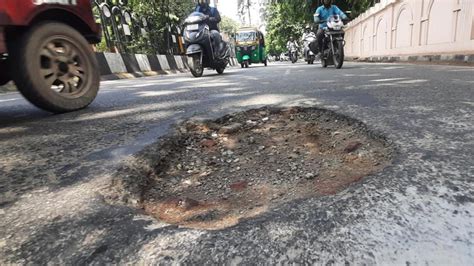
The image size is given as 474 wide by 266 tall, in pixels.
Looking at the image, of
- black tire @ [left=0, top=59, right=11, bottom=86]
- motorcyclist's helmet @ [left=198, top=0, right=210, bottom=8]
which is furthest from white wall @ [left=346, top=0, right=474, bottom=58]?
black tire @ [left=0, top=59, right=11, bottom=86]

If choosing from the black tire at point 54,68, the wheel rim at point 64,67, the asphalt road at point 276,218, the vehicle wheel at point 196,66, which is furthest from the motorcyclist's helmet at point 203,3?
the asphalt road at point 276,218

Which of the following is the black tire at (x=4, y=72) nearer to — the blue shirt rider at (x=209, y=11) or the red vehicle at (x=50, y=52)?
the red vehicle at (x=50, y=52)

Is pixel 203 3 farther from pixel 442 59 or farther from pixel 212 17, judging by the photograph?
pixel 442 59

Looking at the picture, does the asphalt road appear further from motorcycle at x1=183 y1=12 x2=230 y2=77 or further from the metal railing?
the metal railing

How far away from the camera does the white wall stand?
735 cm

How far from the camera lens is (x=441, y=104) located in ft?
7.55

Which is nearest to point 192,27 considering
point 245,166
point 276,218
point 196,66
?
point 196,66

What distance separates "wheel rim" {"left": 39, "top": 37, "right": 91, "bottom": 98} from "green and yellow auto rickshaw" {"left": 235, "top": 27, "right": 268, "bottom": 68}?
1501cm

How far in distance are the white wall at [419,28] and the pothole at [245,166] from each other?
6.59 m

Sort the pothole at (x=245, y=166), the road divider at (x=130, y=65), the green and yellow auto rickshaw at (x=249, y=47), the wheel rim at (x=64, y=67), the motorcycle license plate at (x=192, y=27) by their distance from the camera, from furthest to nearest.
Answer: the green and yellow auto rickshaw at (x=249, y=47) → the road divider at (x=130, y=65) → the motorcycle license plate at (x=192, y=27) → the wheel rim at (x=64, y=67) → the pothole at (x=245, y=166)

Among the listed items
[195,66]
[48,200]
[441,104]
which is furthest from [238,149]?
[195,66]

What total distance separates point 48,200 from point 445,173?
1.35 metres

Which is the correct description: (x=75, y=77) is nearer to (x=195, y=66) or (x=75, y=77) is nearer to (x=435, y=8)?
(x=195, y=66)

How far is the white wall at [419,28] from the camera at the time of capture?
24.1 ft
